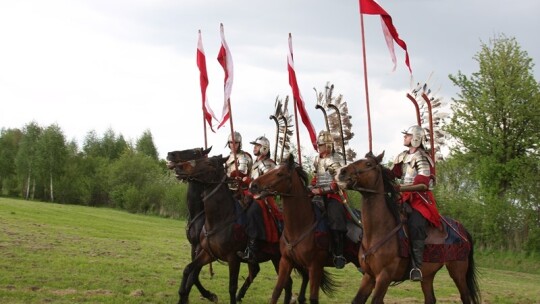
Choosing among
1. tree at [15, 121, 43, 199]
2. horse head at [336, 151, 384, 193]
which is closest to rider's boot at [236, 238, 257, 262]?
horse head at [336, 151, 384, 193]

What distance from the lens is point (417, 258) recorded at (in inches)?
394

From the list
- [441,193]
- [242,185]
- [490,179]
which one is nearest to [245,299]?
[242,185]

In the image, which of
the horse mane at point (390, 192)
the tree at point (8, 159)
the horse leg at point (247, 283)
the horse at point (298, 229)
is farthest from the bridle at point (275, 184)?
the tree at point (8, 159)

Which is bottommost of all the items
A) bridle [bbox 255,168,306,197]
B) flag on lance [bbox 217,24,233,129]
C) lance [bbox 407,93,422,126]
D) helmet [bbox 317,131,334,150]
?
bridle [bbox 255,168,306,197]

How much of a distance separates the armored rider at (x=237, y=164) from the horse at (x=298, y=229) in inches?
77.9

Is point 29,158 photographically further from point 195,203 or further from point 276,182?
point 276,182

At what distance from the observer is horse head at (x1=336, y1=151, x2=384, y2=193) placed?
935 cm

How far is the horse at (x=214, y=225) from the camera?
39.1ft

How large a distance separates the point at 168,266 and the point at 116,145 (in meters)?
96.5

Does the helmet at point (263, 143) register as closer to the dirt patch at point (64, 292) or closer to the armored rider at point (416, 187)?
the armored rider at point (416, 187)

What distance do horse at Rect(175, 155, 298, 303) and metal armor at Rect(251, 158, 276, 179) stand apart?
99cm

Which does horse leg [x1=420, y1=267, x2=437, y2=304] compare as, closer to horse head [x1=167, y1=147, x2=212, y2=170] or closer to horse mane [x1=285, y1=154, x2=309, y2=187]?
horse mane [x1=285, y1=154, x2=309, y2=187]

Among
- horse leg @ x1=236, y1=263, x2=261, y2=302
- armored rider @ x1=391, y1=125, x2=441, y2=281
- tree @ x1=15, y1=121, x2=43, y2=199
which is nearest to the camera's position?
armored rider @ x1=391, y1=125, x2=441, y2=281

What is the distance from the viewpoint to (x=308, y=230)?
11094 millimetres
